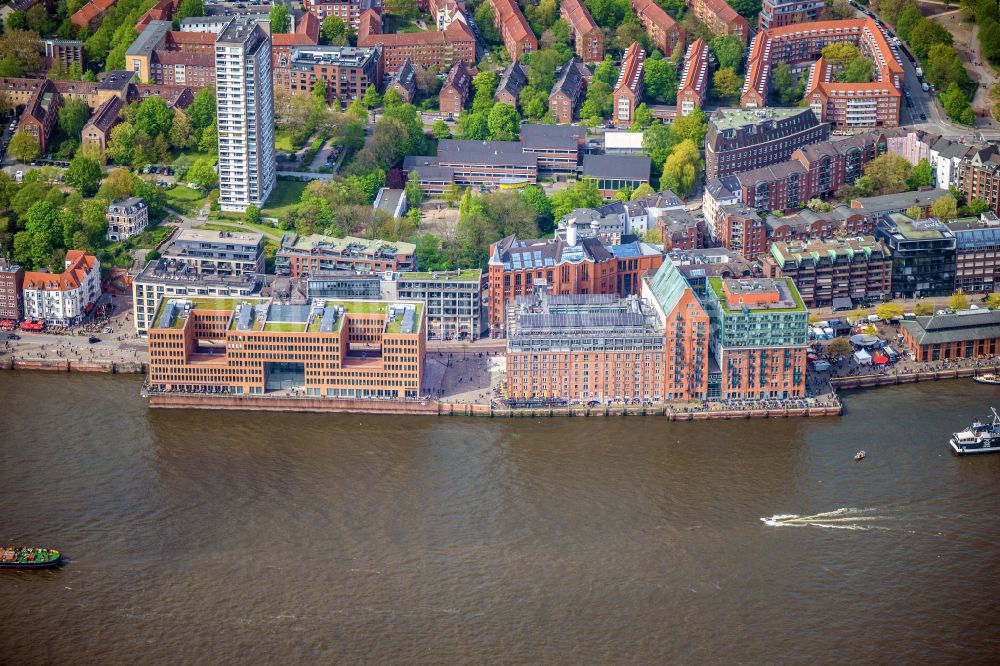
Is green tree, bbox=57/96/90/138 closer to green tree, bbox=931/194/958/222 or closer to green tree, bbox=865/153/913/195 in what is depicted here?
green tree, bbox=865/153/913/195

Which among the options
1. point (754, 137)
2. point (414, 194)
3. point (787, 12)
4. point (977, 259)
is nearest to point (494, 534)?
point (414, 194)

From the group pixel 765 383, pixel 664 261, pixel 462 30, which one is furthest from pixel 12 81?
pixel 765 383

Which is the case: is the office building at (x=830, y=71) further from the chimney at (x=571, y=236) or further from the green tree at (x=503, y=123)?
the chimney at (x=571, y=236)

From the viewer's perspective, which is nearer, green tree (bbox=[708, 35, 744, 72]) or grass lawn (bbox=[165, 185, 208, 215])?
grass lawn (bbox=[165, 185, 208, 215])

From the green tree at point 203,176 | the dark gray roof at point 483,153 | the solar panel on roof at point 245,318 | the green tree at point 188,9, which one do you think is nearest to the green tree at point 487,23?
the dark gray roof at point 483,153

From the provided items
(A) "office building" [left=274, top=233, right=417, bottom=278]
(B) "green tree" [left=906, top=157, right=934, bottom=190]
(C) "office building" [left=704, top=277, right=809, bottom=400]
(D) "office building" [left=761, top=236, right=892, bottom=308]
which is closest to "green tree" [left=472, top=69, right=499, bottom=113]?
(A) "office building" [left=274, top=233, right=417, bottom=278]

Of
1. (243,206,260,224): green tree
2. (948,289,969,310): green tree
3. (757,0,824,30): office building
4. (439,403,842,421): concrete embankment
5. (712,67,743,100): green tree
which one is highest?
(757,0,824,30): office building

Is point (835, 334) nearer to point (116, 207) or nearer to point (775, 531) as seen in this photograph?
point (775, 531)

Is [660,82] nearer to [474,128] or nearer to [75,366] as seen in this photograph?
[474,128]
